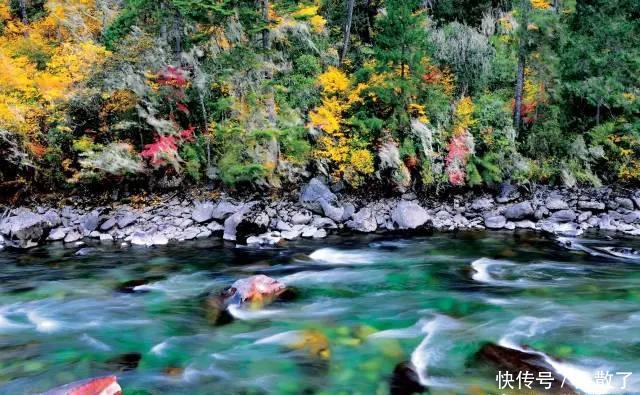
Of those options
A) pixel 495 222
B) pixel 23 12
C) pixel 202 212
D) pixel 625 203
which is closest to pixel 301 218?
pixel 202 212

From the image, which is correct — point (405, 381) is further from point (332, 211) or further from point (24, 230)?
point (24, 230)

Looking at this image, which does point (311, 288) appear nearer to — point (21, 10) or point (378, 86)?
point (378, 86)

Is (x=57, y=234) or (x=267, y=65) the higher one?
(x=267, y=65)

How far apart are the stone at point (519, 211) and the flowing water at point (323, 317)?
267 centimetres

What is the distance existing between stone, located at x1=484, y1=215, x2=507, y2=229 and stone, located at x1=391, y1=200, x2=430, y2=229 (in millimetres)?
1931

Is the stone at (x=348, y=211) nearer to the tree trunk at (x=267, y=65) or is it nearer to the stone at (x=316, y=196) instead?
the stone at (x=316, y=196)

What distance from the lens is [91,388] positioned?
4496 mm

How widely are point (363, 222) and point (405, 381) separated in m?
8.97

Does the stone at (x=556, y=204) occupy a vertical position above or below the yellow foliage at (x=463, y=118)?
below

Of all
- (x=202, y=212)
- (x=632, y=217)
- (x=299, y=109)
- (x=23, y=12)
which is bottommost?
A: (x=632, y=217)

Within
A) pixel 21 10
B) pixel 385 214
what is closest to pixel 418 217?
pixel 385 214

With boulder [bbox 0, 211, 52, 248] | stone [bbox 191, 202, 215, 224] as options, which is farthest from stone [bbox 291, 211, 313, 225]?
boulder [bbox 0, 211, 52, 248]

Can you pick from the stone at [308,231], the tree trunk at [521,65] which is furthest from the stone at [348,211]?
the tree trunk at [521,65]

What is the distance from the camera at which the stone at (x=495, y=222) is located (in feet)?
46.2
